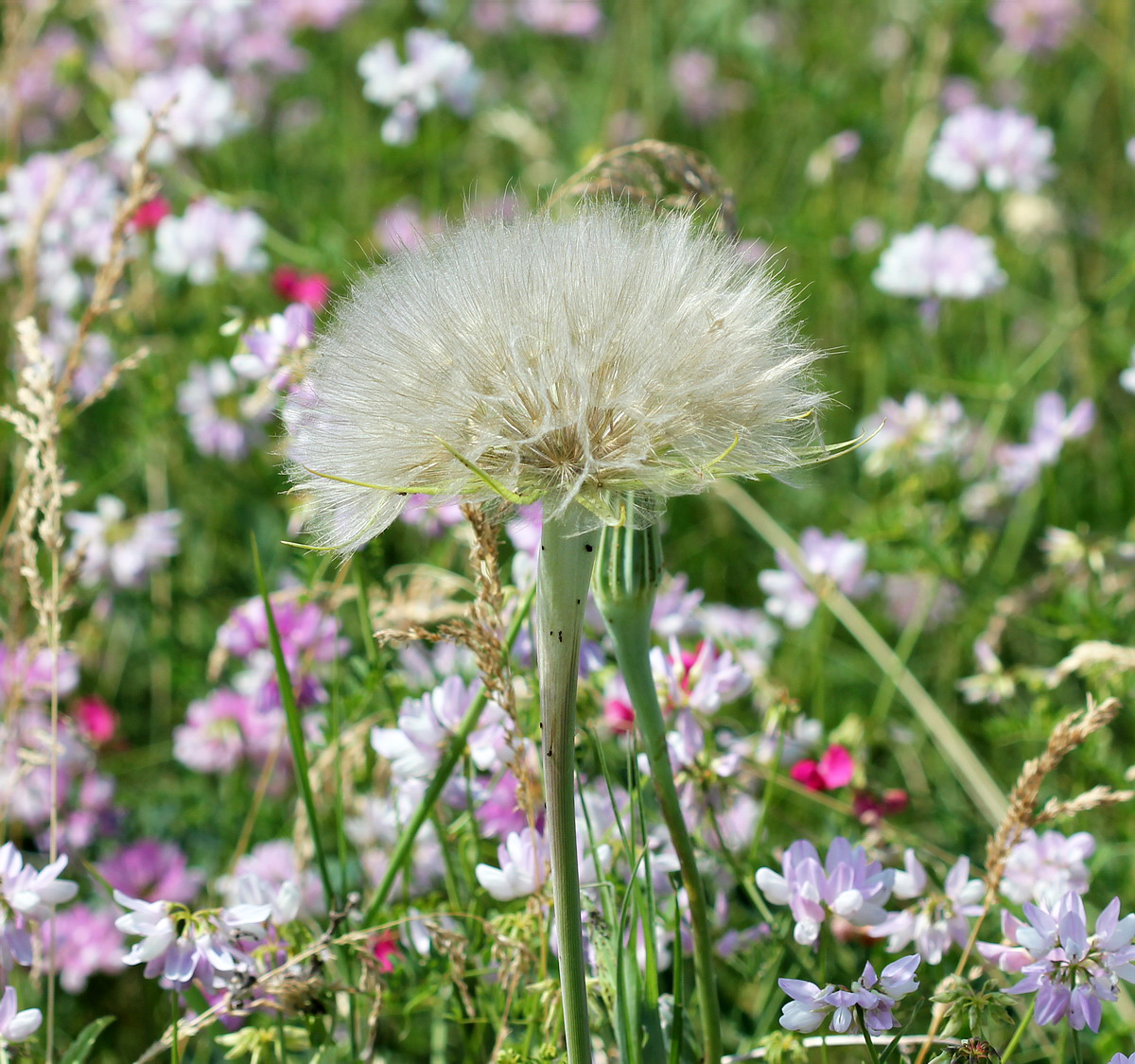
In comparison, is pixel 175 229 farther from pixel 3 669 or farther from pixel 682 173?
pixel 682 173

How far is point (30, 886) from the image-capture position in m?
1.19

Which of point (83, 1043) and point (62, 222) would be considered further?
point (62, 222)

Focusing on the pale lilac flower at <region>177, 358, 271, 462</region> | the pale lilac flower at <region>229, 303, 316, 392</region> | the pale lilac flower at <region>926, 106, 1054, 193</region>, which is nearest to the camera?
the pale lilac flower at <region>229, 303, 316, 392</region>

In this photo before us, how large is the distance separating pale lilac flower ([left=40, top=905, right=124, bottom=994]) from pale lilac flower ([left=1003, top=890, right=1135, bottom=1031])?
137cm

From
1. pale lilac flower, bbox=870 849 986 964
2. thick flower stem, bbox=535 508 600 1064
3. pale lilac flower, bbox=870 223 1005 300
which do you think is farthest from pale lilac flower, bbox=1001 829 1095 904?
pale lilac flower, bbox=870 223 1005 300

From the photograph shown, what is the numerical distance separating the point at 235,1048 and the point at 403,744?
348 millimetres

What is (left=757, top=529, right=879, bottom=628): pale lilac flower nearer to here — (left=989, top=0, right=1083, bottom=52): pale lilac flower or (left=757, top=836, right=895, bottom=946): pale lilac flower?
(left=757, top=836, right=895, bottom=946): pale lilac flower

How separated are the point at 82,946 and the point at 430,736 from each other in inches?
35.7

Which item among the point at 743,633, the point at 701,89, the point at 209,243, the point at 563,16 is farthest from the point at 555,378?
the point at 563,16

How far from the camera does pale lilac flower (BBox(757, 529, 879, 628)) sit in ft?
6.70

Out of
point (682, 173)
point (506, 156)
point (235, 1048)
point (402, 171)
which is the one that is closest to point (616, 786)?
point (235, 1048)

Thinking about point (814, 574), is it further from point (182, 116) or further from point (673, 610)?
point (182, 116)

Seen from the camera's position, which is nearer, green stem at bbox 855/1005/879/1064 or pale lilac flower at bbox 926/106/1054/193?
green stem at bbox 855/1005/879/1064

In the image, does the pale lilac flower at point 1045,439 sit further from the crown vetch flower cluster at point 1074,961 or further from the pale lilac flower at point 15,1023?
the pale lilac flower at point 15,1023
